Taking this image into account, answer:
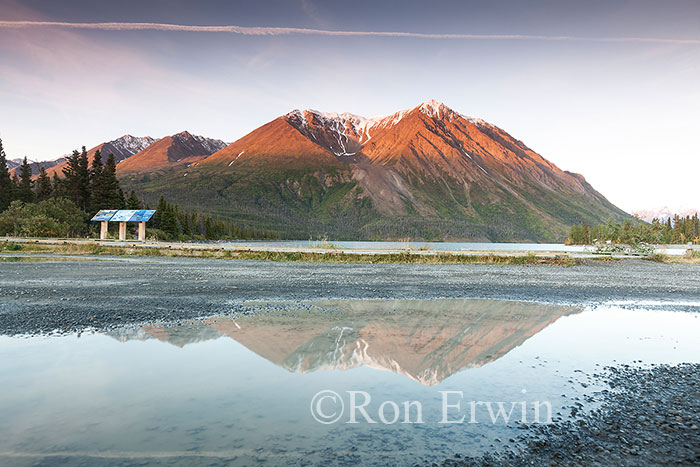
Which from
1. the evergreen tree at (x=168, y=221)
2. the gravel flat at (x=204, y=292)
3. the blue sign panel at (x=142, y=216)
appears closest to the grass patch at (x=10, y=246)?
the blue sign panel at (x=142, y=216)

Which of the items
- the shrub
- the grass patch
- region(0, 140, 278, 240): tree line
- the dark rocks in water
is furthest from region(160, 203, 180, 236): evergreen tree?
the dark rocks in water

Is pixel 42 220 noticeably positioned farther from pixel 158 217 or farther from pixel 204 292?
pixel 204 292

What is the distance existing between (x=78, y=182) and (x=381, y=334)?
102414 millimetres

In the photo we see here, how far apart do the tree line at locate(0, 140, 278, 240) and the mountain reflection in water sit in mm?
74246

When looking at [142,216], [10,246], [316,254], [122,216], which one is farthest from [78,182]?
[316,254]

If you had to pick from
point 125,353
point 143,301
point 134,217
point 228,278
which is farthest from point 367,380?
point 134,217

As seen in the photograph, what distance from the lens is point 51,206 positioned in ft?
257

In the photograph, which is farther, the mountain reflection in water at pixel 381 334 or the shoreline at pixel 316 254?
the shoreline at pixel 316 254

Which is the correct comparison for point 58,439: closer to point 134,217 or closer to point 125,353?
point 125,353

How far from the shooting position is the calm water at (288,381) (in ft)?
→ 18.8

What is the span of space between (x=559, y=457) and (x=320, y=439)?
3.03 m

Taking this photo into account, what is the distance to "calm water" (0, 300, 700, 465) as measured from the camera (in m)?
5.73

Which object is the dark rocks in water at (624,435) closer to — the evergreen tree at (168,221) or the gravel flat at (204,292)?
the gravel flat at (204,292)

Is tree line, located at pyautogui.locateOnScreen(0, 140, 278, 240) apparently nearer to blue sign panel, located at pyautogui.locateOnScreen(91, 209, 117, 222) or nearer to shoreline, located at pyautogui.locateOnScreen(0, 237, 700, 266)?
blue sign panel, located at pyautogui.locateOnScreen(91, 209, 117, 222)
